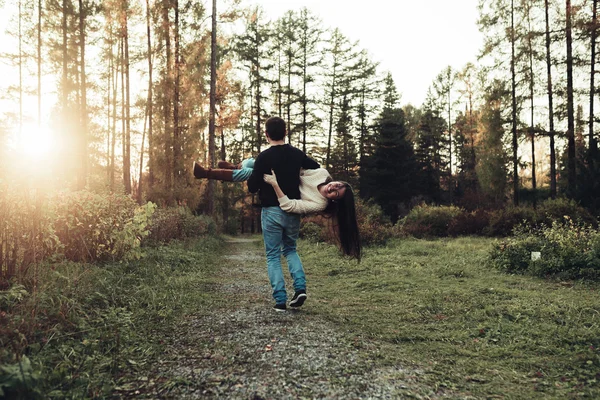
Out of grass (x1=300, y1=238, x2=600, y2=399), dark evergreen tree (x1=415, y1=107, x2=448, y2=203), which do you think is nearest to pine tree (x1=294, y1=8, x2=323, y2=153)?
dark evergreen tree (x1=415, y1=107, x2=448, y2=203)

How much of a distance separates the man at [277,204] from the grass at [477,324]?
1.94ft

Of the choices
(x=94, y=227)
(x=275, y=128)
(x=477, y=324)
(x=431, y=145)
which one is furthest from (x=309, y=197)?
(x=431, y=145)

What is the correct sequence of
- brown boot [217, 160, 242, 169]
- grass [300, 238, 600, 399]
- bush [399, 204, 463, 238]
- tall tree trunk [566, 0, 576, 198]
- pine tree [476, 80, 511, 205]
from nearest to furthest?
grass [300, 238, 600, 399] → brown boot [217, 160, 242, 169] → bush [399, 204, 463, 238] → tall tree trunk [566, 0, 576, 198] → pine tree [476, 80, 511, 205]

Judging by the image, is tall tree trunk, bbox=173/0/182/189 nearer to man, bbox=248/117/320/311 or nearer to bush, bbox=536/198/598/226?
man, bbox=248/117/320/311

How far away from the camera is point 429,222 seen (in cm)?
1627

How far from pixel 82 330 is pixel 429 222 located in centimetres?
1511

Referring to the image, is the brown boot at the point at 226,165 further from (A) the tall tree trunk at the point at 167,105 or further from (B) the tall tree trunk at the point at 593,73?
(B) the tall tree trunk at the point at 593,73

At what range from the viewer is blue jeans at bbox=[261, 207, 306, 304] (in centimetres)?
424

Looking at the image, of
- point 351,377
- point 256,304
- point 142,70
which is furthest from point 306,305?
point 142,70

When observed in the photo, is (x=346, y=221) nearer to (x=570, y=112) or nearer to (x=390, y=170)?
(x=570, y=112)

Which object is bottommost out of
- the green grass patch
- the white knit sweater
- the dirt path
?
the dirt path

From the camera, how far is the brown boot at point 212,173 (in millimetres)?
4098

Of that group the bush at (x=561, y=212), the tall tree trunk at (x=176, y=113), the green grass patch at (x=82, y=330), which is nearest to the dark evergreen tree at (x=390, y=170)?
the bush at (x=561, y=212)

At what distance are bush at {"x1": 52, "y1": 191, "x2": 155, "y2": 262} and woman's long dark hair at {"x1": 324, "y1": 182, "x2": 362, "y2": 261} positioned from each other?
325 cm
